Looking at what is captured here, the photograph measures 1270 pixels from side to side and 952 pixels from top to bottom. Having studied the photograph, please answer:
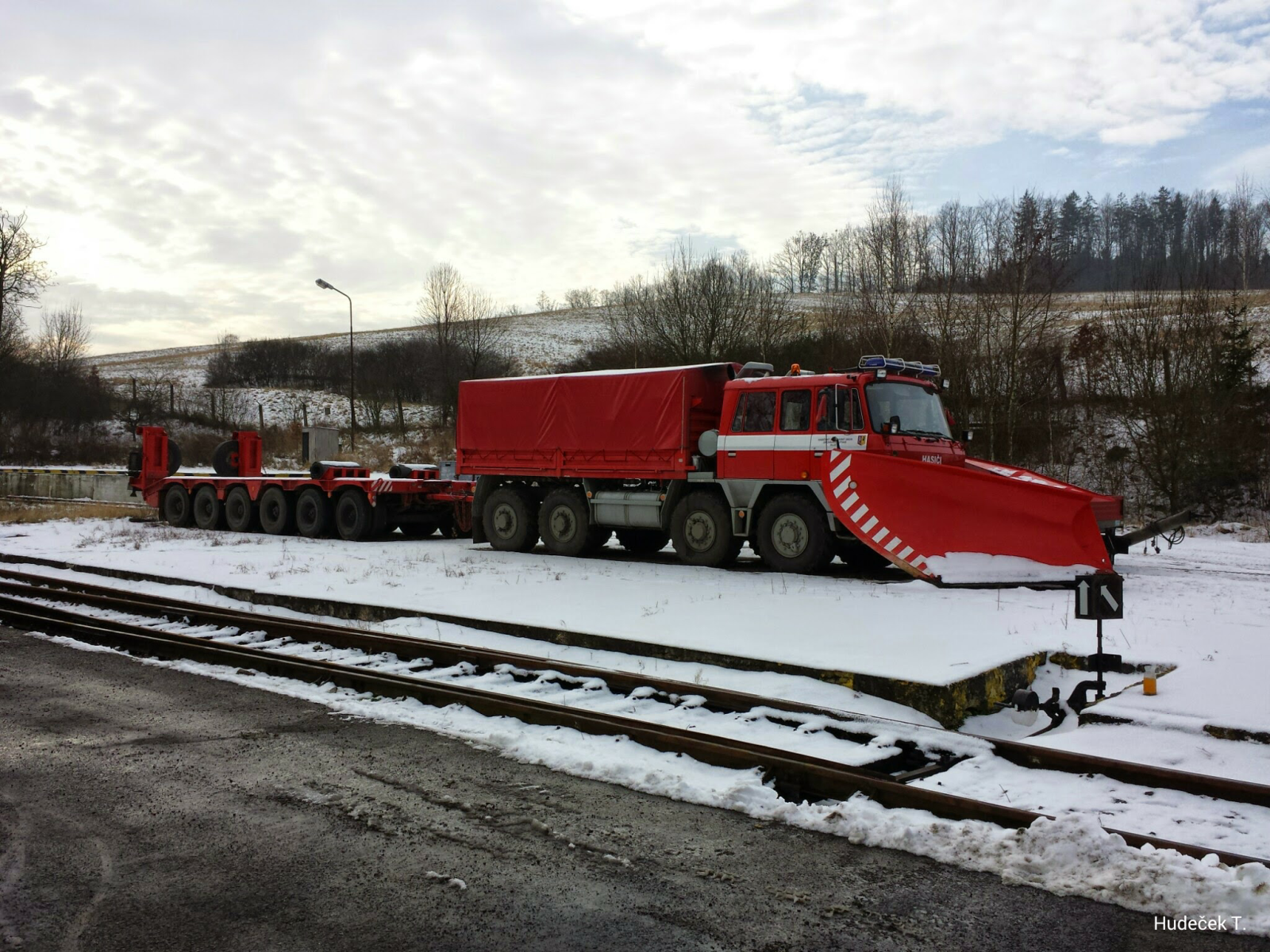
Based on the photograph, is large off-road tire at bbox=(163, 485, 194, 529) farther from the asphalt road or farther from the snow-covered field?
the asphalt road

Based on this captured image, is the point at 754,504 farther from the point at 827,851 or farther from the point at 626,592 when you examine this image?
the point at 827,851

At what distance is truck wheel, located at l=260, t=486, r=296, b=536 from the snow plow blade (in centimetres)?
1467

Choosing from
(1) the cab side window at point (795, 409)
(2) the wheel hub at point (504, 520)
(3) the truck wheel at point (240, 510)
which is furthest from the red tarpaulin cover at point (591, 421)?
(3) the truck wheel at point (240, 510)

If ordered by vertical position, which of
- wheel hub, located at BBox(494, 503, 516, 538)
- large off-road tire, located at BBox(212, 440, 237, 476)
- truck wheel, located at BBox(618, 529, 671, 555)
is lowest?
truck wheel, located at BBox(618, 529, 671, 555)

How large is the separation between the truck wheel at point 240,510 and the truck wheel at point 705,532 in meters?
12.1

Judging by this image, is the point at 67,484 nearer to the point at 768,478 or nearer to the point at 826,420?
the point at 768,478

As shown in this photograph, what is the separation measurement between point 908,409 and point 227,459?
61.0 ft

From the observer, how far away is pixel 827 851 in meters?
4.36

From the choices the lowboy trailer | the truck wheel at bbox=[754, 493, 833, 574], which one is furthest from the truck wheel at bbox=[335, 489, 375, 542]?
the truck wheel at bbox=[754, 493, 833, 574]

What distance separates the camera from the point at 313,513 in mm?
21203

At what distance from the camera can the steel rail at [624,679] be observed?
500 cm

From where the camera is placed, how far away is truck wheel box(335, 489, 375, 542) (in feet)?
66.0

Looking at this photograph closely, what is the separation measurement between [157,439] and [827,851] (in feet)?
84.0

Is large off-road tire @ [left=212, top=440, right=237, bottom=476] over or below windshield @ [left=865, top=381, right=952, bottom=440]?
below
